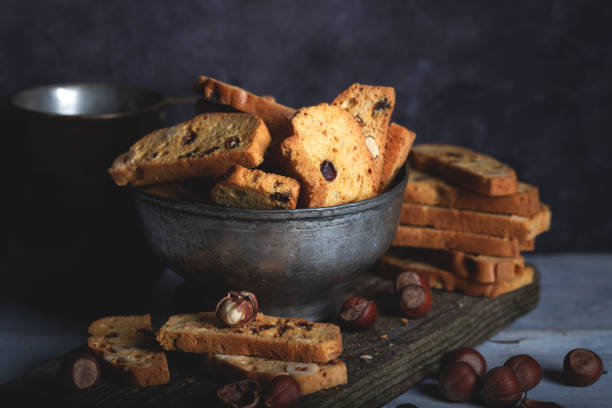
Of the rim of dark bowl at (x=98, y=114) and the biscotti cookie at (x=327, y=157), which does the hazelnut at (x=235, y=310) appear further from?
the rim of dark bowl at (x=98, y=114)

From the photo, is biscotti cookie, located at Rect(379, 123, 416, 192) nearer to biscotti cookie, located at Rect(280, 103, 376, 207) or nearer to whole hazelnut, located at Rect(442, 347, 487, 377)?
biscotti cookie, located at Rect(280, 103, 376, 207)

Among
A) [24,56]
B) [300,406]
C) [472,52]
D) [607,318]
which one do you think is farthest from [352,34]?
[300,406]

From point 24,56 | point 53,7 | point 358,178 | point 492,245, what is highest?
point 53,7

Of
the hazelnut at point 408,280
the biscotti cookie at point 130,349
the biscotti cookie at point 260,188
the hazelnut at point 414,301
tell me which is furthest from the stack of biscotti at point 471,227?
the biscotti cookie at point 130,349

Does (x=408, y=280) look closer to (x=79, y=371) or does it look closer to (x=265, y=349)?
(x=265, y=349)

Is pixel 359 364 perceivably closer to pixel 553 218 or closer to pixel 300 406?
pixel 300 406

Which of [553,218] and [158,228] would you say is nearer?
[158,228]
